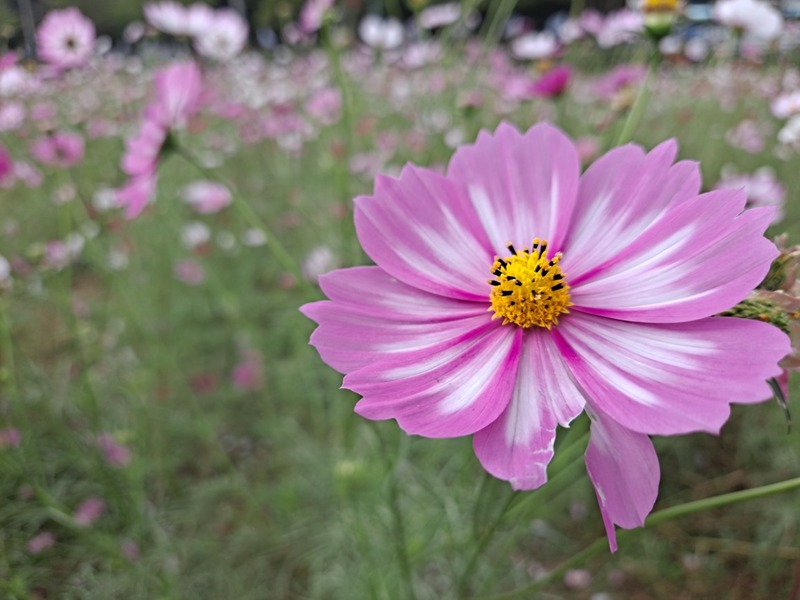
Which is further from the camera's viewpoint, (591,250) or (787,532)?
(787,532)

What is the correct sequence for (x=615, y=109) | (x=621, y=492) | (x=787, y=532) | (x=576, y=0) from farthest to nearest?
1. (x=576, y=0)
2. (x=787, y=532)
3. (x=615, y=109)
4. (x=621, y=492)

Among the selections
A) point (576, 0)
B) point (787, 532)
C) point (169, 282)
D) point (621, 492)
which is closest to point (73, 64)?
point (169, 282)

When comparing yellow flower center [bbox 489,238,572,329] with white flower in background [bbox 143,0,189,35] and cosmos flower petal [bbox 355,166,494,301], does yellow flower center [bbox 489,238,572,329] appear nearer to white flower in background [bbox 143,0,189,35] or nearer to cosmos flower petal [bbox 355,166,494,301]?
cosmos flower petal [bbox 355,166,494,301]

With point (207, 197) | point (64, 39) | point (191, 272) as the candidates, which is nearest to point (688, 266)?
point (64, 39)

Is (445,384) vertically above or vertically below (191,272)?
above

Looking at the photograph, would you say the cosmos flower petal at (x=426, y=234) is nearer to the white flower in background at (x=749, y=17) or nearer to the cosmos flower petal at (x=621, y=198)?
the cosmos flower petal at (x=621, y=198)

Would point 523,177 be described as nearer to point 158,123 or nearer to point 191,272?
point 158,123

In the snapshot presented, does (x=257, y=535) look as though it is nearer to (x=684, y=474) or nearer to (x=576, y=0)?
(x=684, y=474)

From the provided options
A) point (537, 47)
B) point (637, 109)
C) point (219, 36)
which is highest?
point (637, 109)
